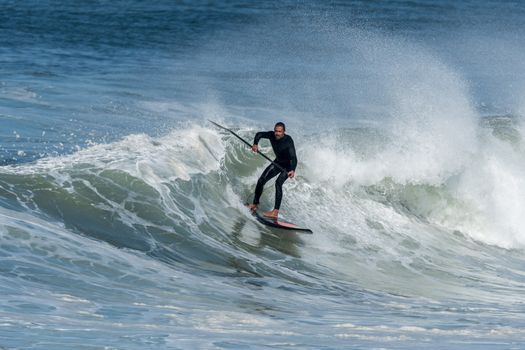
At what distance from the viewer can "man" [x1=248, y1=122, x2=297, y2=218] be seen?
583 inches

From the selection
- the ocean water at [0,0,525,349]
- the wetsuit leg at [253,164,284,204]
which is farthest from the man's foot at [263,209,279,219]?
the wetsuit leg at [253,164,284,204]

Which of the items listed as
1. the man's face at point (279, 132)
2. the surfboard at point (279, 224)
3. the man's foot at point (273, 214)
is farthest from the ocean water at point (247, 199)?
the man's face at point (279, 132)

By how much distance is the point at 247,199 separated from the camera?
1633 cm

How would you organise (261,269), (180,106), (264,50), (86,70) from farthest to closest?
(264,50), (86,70), (180,106), (261,269)

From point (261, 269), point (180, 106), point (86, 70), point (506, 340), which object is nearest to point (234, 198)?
point (261, 269)

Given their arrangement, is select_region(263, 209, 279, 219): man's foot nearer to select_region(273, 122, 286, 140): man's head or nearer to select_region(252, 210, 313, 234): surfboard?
select_region(252, 210, 313, 234): surfboard

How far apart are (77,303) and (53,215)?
12.1 feet

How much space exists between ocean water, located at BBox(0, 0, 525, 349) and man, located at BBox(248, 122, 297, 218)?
0.50m

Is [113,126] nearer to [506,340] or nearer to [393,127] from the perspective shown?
[393,127]

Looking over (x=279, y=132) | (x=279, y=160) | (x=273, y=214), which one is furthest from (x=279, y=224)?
(x=279, y=132)

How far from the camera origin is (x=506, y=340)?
8961mm

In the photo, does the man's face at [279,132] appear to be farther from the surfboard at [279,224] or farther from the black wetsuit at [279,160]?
the surfboard at [279,224]

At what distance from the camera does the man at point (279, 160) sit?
14.8 metres

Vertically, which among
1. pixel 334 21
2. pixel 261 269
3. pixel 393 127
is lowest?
pixel 261 269
